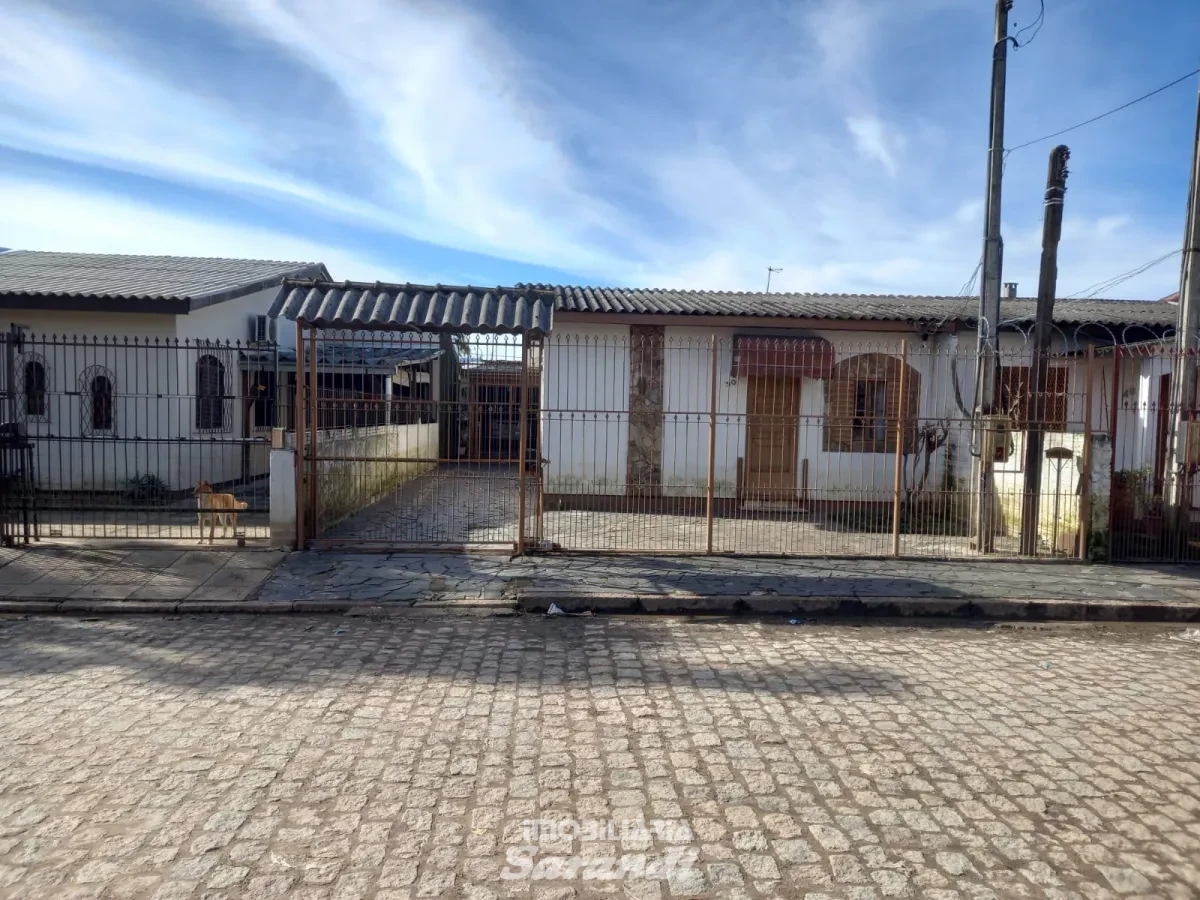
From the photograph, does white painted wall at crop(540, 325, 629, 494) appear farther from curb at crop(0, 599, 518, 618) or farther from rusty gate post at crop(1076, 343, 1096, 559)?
rusty gate post at crop(1076, 343, 1096, 559)

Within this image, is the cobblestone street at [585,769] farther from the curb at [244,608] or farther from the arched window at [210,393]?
the arched window at [210,393]

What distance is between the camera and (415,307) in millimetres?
7906

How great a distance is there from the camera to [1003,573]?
7914mm

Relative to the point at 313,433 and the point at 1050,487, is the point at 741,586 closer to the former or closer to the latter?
the point at 1050,487

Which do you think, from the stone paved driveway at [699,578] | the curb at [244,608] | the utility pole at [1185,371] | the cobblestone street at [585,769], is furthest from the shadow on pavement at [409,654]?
the utility pole at [1185,371]

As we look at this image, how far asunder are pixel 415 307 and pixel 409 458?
2604 millimetres

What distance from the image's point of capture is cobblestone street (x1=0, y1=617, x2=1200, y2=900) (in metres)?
2.72

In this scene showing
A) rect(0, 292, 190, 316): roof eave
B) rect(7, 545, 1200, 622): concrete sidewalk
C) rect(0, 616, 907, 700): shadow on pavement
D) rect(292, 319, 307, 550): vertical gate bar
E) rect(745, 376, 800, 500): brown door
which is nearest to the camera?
rect(0, 616, 907, 700): shadow on pavement

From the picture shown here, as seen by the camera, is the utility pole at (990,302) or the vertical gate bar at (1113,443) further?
the utility pole at (990,302)

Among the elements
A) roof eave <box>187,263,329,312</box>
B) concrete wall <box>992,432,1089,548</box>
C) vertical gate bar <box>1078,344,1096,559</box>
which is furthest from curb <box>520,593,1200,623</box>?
roof eave <box>187,263,329,312</box>

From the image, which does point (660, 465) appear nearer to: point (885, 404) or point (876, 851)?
point (885, 404)

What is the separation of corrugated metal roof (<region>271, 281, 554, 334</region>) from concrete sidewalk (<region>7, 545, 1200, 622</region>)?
7.89ft

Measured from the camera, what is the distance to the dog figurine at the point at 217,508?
8367 millimetres

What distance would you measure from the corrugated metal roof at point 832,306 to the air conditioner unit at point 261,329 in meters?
5.72
